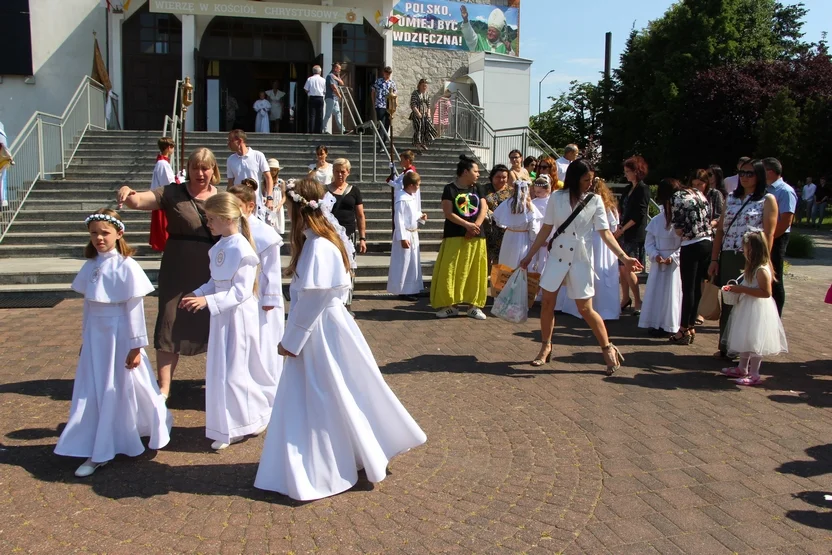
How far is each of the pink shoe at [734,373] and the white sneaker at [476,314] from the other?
3.20 metres

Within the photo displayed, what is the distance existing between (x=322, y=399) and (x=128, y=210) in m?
11.4

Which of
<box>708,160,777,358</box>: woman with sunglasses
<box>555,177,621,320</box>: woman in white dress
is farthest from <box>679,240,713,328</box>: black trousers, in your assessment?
<box>555,177,621,320</box>: woman in white dress

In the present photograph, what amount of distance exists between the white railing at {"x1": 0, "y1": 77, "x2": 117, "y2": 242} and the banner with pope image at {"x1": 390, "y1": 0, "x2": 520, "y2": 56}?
1014 centimetres

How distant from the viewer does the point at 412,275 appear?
10562mm

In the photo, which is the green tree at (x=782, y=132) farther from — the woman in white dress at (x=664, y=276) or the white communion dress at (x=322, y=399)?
the white communion dress at (x=322, y=399)

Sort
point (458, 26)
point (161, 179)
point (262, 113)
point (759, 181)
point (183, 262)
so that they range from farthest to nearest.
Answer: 1. point (458, 26)
2. point (262, 113)
3. point (161, 179)
4. point (759, 181)
5. point (183, 262)

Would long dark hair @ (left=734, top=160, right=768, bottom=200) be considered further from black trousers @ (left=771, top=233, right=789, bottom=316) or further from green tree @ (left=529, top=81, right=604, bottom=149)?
green tree @ (left=529, top=81, right=604, bottom=149)

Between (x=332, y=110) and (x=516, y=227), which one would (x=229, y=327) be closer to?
(x=516, y=227)

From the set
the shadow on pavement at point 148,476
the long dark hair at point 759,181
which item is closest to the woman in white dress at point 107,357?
the shadow on pavement at point 148,476

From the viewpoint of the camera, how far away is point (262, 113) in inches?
828

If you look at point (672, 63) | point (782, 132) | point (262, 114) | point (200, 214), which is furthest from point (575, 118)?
point (200, 214)

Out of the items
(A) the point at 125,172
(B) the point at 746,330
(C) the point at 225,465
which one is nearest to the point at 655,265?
(B) the point at 746,330

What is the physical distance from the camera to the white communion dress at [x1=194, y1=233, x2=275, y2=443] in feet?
15.9

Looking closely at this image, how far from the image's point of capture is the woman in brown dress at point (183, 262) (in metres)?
5.58
